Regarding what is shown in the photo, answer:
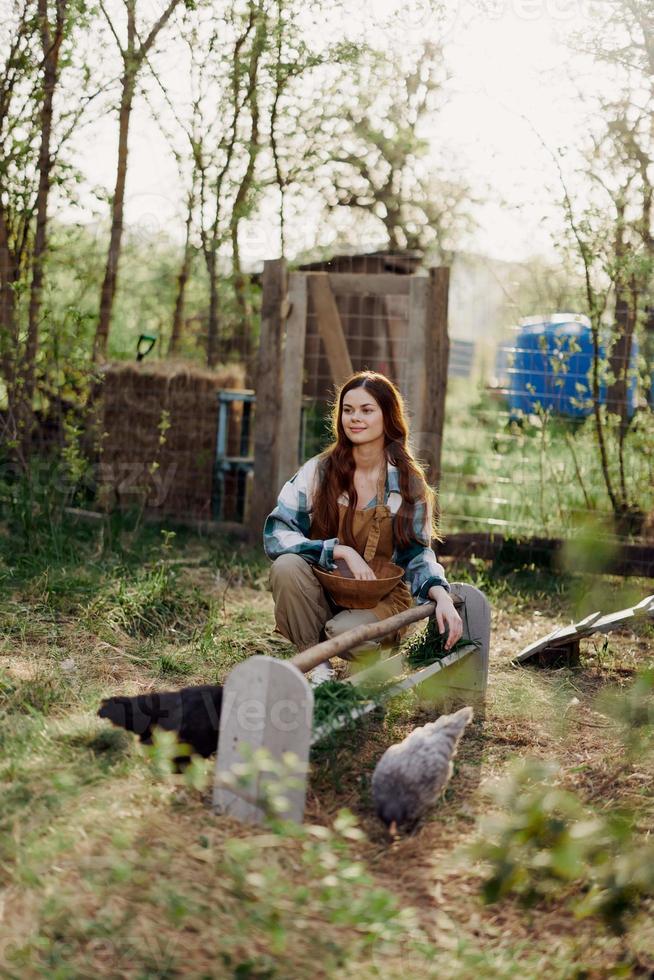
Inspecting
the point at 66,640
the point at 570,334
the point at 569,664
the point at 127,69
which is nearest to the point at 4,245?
the point at 127,69

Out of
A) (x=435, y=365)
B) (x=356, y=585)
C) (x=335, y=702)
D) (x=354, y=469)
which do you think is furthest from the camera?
(x=435, y=365)

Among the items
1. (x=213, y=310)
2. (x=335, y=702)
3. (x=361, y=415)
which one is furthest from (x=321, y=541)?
(x=213, y=310)

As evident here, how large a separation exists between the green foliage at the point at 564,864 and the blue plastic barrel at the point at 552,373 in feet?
13.1

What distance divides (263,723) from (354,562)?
125 centimetres

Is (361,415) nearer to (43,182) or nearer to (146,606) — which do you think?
(146,606)

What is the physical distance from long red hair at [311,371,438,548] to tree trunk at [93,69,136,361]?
3.18m

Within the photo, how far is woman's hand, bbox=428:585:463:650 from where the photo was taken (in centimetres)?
338

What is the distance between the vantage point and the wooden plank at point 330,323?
20.6ft

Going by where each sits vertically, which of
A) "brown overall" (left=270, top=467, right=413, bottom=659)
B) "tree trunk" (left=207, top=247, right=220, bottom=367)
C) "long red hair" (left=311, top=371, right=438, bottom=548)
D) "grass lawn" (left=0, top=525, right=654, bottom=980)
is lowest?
"grass lawn" (left=0, top=525, right=654, bottom=980)

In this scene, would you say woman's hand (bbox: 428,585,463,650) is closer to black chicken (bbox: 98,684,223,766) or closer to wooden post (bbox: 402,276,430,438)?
black chicken (bbox: 98,684,223,766)

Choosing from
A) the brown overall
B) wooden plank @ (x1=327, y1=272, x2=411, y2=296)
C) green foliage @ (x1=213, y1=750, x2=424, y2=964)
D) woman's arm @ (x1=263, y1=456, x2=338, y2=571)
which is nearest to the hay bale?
wooden plank @ (x1=327, y1=272, x2=411, y2=296)

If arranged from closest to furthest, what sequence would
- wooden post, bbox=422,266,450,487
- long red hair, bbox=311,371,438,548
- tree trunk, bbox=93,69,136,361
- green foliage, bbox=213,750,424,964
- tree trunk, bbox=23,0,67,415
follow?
1. green foliage, bbox=213,750,424,964
2. long red hair, bbox=311,371,438,548
3. tree trunk, bbox=23,0,67,415
4. wooden post, bbox=422,266,450,487
5. tree trunk, bbox=93,69,136,361

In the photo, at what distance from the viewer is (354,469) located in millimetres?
3855

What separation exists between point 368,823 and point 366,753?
46 centimetres
